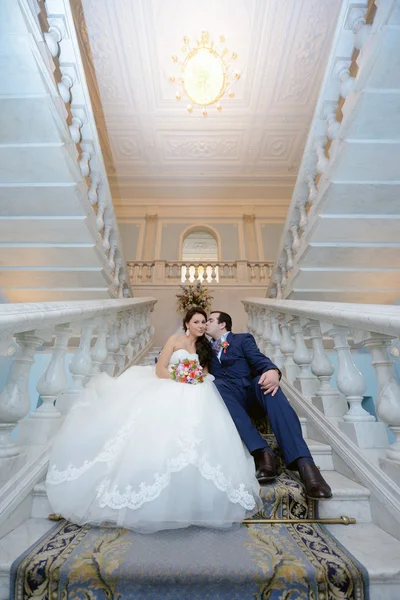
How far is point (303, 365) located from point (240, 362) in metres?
0.57

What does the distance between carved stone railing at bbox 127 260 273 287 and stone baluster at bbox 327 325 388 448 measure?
5.32 m

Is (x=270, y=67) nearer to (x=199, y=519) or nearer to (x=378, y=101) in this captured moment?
(x=378, y=101)

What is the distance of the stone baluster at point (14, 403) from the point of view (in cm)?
123

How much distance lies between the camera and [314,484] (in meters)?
1.29

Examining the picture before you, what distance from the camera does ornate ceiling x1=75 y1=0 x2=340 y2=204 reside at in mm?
5102

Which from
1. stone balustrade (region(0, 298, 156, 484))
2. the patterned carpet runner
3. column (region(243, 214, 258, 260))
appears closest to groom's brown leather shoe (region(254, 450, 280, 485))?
the patterned carpet runner

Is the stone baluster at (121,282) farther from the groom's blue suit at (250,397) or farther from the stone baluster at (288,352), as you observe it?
the stone baluster at (288,352)

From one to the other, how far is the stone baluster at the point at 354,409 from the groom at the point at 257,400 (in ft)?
0.89

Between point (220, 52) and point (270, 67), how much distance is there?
1035mm

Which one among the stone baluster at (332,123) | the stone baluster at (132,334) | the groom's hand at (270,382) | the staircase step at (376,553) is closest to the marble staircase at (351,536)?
the staircase step at (376,553)

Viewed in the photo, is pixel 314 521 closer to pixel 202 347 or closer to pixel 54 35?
pixel 202 347

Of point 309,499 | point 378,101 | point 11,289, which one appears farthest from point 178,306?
point 309,499

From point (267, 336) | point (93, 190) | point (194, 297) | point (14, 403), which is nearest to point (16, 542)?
point (14, 403)

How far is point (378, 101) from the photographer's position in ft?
7.39
